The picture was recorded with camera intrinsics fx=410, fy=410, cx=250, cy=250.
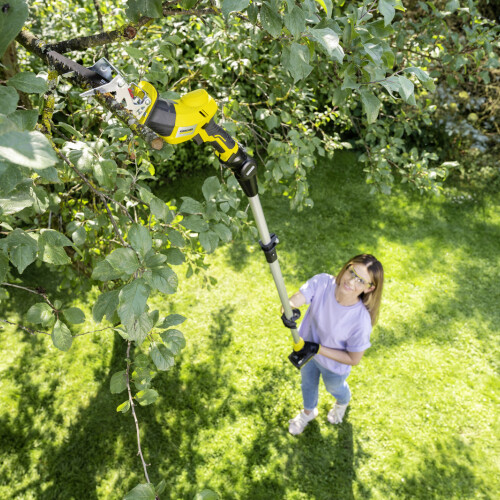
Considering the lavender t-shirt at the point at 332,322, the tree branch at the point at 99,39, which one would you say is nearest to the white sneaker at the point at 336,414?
the lavender t-shirt at the point at 332,322

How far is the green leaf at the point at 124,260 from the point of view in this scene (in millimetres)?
1029

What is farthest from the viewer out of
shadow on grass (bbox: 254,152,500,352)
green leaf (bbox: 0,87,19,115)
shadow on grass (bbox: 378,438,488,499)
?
shadow on grass (bbox: 254,152,500,352)

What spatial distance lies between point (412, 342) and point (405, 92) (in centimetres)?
331

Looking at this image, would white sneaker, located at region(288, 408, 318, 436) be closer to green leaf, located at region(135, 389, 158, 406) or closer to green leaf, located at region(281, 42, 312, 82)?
green leaf, located at region(135, 389, 158, 406)

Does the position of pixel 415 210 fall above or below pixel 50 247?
below

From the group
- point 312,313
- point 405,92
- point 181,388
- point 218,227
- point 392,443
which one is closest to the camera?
point 405,92

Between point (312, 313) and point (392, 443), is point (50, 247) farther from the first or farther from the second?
point (392, 443)

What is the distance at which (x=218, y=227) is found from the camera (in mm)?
1480

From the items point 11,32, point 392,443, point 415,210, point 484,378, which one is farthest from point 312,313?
point 415,210

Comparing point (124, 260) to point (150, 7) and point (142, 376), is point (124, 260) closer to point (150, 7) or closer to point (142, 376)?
point (142, 376)

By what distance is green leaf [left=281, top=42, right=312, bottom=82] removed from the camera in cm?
108

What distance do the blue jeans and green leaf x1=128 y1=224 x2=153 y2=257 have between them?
201 centimetres

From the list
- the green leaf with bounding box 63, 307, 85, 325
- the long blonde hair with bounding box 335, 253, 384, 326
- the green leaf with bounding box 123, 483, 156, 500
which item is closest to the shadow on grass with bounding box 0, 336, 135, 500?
the long blonde hair with bounding box 335, 253, 384, 326

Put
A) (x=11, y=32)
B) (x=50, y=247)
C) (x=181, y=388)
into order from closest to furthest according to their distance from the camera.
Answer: (x=11, y=32)
(x=50, y=247)
(x=181, y=388)
